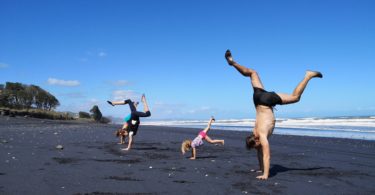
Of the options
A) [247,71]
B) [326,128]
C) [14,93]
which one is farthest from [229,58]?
[14,93]

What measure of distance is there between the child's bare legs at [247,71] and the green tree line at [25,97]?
172 ft

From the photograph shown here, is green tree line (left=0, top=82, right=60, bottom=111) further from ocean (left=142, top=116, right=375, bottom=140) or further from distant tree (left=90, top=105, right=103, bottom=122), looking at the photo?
ocean (left=142, top=116, right=375, bottom=140)

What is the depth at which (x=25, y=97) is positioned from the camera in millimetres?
59875

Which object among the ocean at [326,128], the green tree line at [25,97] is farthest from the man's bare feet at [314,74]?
the green tree line at [25,97]

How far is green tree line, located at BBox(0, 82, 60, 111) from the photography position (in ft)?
183

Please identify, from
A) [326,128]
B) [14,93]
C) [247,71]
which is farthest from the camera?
[14,93]

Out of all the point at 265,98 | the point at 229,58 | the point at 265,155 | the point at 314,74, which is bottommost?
the point at 265,155

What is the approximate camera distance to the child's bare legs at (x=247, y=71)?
27.8 ft

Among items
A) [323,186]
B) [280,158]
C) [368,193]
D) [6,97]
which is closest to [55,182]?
[323,186]

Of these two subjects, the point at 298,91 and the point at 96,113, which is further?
the point at 96,113

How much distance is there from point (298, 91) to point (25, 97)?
5830cm

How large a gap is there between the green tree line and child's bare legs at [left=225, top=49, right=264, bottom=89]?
172ft

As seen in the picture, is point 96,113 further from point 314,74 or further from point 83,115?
point 314,74

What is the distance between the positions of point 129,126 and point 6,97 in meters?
47.4
